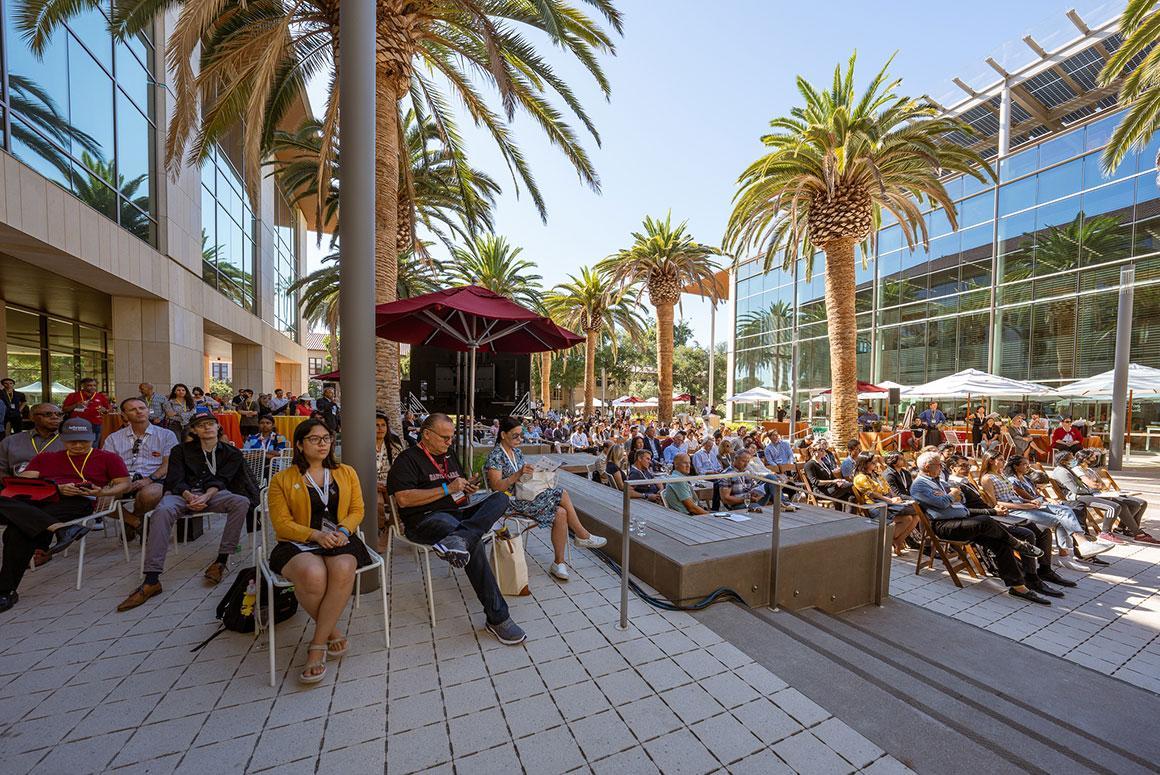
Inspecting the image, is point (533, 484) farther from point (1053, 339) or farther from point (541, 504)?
point (1053, 339)

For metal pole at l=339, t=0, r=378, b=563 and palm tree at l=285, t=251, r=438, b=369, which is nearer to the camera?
metal pole at l=339, t=0, r=378, b=563

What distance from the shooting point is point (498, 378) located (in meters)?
8.12

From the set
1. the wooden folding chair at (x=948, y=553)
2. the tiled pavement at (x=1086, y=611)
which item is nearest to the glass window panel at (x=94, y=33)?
the wooden folding chair at (x=948, y=553)

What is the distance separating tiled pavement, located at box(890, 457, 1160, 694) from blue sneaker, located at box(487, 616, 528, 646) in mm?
5298

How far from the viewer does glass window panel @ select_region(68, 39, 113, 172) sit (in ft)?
30.5

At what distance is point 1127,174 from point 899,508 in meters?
19.5

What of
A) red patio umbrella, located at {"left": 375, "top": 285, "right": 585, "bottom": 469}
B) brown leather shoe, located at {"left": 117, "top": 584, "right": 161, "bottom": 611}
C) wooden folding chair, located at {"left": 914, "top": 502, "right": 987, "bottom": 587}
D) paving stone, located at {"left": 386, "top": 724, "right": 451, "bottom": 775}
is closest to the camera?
paving stone, located at {"left": 386, "top": 724, "right": 451, "bottom": 775}

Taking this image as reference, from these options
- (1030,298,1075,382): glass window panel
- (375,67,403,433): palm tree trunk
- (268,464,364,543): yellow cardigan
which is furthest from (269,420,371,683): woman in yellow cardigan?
(1030,298,1075,382): glass window panel

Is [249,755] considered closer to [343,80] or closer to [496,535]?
[496,535]

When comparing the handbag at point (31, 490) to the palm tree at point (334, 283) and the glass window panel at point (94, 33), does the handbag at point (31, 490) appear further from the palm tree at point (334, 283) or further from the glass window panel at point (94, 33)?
the palm tree at point (334, 283)

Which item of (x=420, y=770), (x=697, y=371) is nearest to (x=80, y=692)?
(x=420, y=770)

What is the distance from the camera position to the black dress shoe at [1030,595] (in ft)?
19.0

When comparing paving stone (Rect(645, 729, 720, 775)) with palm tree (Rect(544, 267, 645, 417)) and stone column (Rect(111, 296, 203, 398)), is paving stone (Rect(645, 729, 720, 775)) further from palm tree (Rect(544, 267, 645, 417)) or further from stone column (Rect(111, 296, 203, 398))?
palm tree (Rect(544, 267, 645, 417))

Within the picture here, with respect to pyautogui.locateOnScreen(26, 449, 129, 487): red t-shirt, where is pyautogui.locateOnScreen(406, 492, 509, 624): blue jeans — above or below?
below
